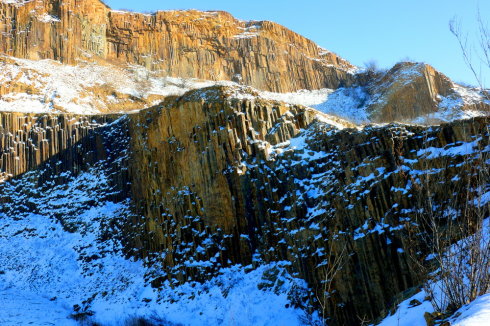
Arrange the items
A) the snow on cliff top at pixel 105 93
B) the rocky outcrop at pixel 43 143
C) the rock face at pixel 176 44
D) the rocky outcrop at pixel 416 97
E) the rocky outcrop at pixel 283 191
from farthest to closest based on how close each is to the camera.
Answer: the rock face at pixel 176 44
the rocky outcrop at pixel 416 97
the snow on cliff top at pixel 105 93
the rocky outcrop at pixel 43 143
the rocky outcrop at pixel 283 191

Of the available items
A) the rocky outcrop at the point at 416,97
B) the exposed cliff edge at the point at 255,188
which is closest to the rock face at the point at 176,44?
the rocky outcrop at the point at 416,97

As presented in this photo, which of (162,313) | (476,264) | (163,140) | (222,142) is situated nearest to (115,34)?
(163,140)

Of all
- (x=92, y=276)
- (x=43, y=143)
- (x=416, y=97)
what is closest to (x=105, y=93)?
(x=43, y=143)

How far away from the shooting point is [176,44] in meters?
55.4

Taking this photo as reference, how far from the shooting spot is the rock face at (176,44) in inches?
1866

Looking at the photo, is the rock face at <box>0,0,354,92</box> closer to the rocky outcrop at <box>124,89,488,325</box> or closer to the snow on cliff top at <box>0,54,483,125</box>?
the snow on cliff top at <box>0,54,483,125</box>

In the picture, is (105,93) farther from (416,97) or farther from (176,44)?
(416,97)

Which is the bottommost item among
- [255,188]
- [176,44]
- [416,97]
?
[255,188]

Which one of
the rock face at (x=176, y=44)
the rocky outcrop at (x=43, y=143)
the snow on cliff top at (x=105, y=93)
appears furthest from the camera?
the rock face at (x=176, y=44)

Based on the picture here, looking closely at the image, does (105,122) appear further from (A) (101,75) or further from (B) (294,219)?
(B) (294,219)

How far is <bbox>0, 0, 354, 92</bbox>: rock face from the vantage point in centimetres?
4741

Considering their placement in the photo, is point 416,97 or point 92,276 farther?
point 416,97

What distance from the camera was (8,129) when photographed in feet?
105

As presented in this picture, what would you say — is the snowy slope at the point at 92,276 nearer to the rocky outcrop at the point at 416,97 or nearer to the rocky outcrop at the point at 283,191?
the rocky outcrop at the point at 283,191
